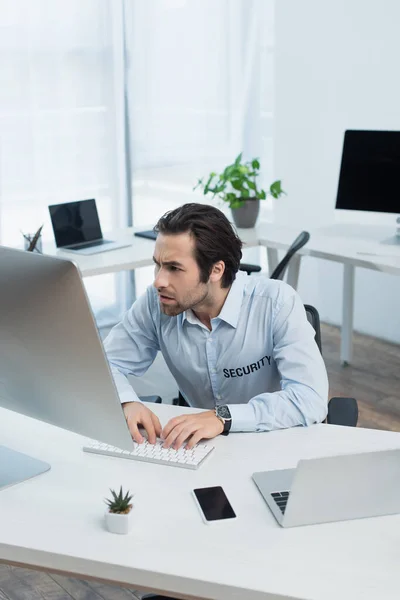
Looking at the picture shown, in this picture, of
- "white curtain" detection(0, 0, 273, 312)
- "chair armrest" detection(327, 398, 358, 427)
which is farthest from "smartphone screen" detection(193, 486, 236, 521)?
"white curtain" detection(0, 0, 273, 312)

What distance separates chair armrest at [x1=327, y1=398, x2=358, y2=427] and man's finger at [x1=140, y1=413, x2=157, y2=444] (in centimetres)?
46

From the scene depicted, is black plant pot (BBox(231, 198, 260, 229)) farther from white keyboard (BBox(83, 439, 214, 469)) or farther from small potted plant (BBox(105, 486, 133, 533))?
small potted plant (BBox(105, 486, 133, 533))

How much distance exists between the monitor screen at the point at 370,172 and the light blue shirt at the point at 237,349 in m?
1.81

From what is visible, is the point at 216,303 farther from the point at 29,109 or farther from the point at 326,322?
the point at 326,322

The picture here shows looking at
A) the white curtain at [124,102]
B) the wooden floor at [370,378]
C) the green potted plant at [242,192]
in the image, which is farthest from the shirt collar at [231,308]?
the white curtain at [124,102]

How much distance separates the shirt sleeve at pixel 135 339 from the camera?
7.38 ft

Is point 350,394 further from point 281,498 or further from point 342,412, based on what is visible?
point 281,498

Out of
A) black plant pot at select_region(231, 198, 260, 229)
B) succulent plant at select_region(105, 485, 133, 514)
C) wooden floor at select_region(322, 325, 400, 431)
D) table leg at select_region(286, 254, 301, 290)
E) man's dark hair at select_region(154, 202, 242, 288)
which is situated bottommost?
wooden floor at select_region(322, 325, 400, 431)

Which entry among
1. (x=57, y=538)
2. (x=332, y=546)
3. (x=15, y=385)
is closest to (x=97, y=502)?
(x=57, y=538)

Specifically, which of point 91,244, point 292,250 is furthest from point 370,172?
point 91,244

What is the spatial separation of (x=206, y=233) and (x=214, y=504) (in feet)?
2.50

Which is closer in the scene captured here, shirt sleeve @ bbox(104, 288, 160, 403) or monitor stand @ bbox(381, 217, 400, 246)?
shirt sleeve @ bbox(104, 288, 160, 403)

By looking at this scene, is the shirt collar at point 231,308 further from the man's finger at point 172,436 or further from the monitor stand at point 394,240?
the monitor stand at point 394,240

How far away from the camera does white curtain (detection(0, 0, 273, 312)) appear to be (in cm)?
442
